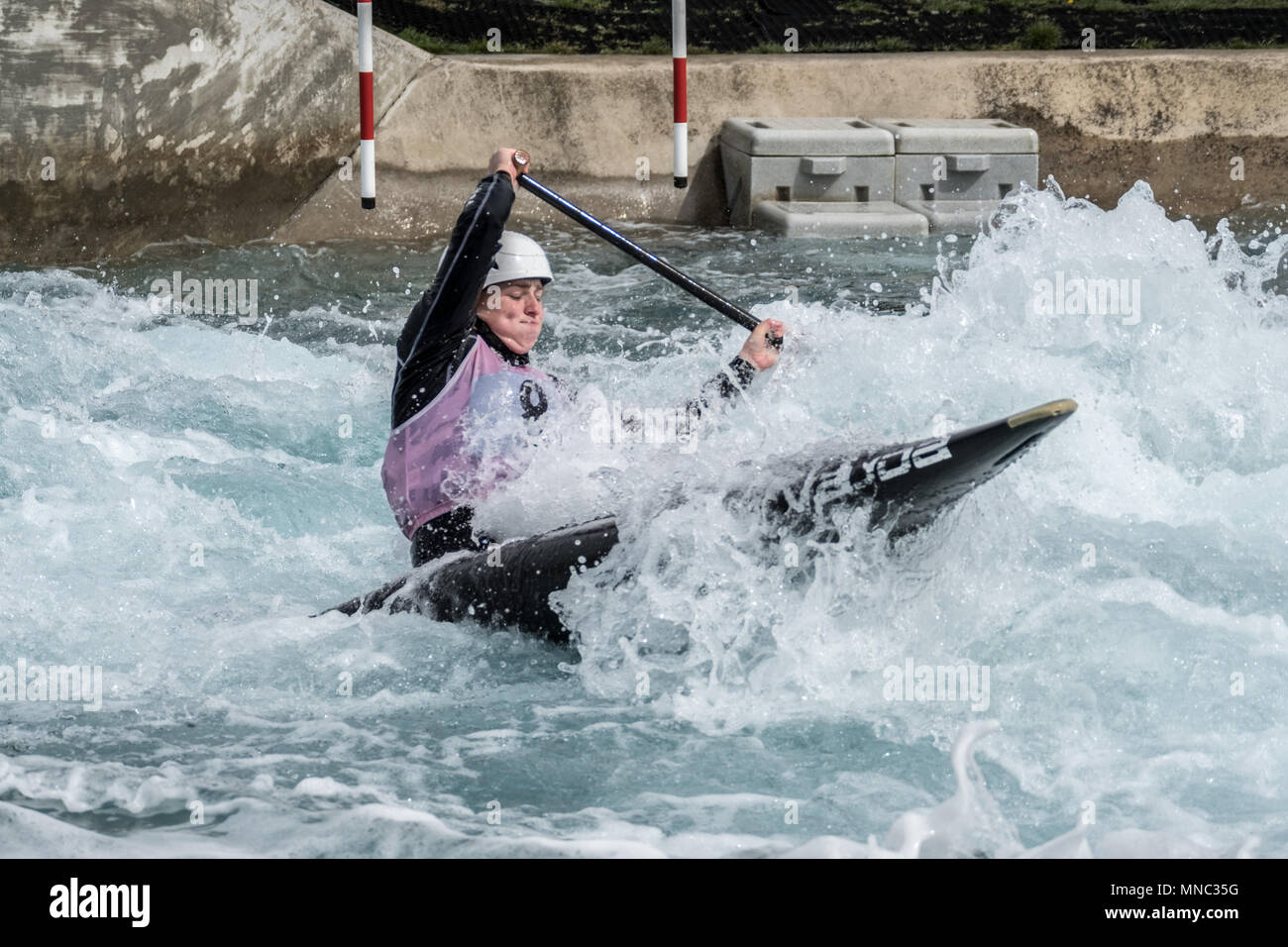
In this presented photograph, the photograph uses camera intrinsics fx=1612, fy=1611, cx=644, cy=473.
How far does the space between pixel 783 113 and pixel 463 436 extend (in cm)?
583

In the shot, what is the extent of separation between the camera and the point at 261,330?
7.16 m

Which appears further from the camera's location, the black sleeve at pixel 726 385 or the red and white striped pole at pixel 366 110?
the red and white striped pole at pixel 366 110

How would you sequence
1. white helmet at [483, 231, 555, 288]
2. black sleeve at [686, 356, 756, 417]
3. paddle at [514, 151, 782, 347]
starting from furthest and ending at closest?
paddle at [514, 151, 782, 347] < black sleeve at [686, 356, 756, 417] < white helmet at [483, 231, 555, 288]

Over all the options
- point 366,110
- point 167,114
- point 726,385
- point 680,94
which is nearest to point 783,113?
point 680,94

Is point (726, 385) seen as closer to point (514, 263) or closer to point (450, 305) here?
point (514, 263)

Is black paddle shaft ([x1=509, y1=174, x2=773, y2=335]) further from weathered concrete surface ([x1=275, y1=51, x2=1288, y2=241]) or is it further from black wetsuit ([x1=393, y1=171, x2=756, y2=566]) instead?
weathered concrete surface ([x1=275, y1=51, x2=1288, y2=241])

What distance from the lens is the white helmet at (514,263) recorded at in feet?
13.9

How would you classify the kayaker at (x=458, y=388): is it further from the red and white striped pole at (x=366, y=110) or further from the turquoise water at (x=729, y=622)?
the red and white striped pole at (x=366, y=110)

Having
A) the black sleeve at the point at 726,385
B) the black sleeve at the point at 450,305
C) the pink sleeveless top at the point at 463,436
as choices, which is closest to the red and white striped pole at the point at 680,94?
the black sleeve at the point at 726,385

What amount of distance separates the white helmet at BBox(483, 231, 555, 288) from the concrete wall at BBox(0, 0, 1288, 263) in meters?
4.75

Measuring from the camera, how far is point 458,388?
407 cm

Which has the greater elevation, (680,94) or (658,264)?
(680,94)

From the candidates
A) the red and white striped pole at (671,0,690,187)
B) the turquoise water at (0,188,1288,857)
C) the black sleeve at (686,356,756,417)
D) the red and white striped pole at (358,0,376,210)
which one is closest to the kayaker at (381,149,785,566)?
the turquoise water at (0,188,1288,857)

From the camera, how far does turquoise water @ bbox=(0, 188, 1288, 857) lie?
3312mm
